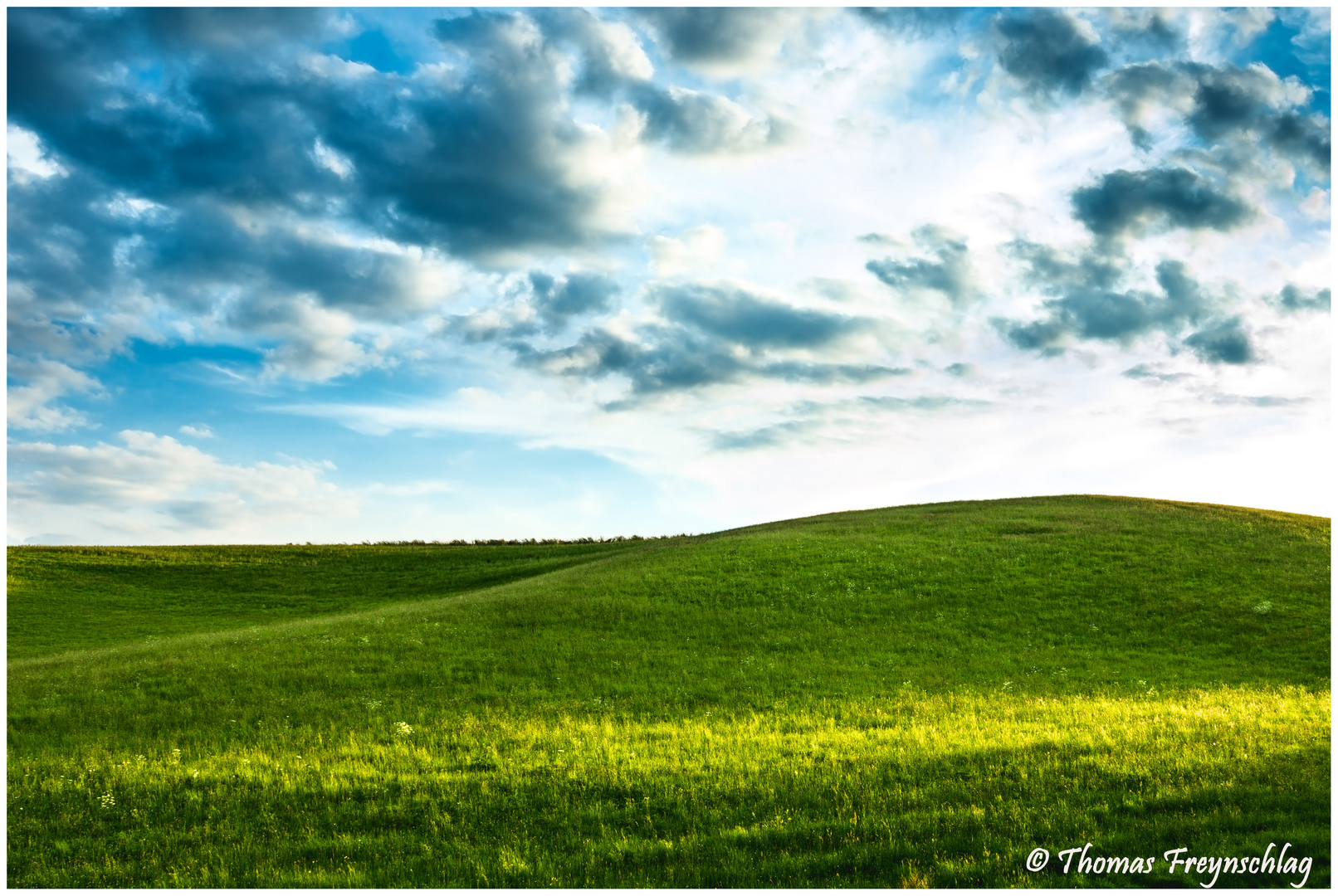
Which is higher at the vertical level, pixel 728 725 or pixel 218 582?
pixel 218 582

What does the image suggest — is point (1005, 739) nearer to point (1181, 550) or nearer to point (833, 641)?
point (833, 641)

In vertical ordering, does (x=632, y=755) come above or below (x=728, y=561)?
below

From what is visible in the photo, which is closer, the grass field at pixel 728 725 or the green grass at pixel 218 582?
the grass field at pixel 728 725

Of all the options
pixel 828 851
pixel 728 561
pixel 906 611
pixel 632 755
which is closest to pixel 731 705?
pixel 632 755

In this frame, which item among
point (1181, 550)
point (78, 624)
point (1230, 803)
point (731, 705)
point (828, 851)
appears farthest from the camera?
point (78, 624)

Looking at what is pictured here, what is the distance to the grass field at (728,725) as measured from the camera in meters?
12.1

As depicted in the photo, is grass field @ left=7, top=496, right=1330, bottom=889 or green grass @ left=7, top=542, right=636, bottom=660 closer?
grass field @ left=7, top=496, right=1330, bottom=889

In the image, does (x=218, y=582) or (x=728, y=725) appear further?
(x=218, y=582)

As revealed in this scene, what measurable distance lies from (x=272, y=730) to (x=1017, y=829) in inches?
740

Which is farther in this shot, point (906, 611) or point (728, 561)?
point (728, 561)

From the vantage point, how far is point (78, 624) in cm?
5038

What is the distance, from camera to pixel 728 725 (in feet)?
68.4

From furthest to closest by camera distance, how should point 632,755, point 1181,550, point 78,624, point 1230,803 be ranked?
1. point 78,624
2. point 1181,550
3. point 632,755
4. point 1230,803

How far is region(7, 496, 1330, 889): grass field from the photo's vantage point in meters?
12.1
